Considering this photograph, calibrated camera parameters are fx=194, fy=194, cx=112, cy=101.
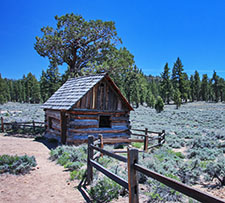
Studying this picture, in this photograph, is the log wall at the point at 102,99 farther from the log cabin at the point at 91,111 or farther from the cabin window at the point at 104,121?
the cabin window at the point at 104,121

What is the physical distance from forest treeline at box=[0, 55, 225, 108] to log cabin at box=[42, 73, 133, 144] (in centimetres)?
936

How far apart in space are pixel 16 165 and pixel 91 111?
21.2 ft

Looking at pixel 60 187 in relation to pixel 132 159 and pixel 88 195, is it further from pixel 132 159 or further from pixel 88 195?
pixel 132 159

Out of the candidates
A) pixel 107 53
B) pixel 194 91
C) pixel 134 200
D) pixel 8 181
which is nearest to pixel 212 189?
pixel 134 200

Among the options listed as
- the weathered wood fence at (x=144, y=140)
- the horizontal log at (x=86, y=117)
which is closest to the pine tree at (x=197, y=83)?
the weathered wood fence at (x=144, y=140)

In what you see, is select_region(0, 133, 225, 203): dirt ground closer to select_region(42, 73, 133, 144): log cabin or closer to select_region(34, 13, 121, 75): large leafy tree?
select_region(42, 73, 133, 144): log cabin

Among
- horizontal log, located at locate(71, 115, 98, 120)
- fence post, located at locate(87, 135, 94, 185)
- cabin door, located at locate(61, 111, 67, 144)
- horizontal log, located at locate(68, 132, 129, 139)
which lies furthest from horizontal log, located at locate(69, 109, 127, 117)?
fence post, located at locate(87, 135, 94, 185)

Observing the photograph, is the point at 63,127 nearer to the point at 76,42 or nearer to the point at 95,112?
the point at 95,112

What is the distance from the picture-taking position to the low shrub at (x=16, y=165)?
6.96 meters

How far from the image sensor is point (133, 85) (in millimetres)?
57812

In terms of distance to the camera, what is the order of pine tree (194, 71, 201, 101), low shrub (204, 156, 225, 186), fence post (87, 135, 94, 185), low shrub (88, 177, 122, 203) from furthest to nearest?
pine tree (194, 71, 201, 101), low shrub (204, 156, 225, 186), fence post (87, 135, 94, 185), low shrub (88, 177, 122, 203)

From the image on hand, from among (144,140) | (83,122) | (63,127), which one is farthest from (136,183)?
(63,127)

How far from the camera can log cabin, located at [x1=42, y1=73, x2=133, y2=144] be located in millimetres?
12555

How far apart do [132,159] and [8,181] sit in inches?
189
